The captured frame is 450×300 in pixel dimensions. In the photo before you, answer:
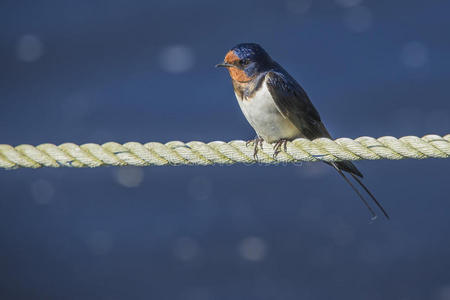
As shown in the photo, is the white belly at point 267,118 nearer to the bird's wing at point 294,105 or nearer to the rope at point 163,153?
the bird's wing at point 294,105

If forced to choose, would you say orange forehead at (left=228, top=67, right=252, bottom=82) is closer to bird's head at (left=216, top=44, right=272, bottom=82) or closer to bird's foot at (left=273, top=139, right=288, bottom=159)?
bird's head at (left=216, top=44, right=272, bottom=82)

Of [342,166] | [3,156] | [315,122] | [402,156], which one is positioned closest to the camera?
[402,156]

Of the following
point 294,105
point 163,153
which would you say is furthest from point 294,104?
point 163,153

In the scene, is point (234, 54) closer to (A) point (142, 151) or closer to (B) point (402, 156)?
(A) point (142, 151)

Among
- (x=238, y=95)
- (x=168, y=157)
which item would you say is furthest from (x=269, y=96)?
(x=168, y=157)

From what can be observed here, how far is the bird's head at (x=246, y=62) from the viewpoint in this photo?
4.67 ft

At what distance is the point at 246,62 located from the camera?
143 cm

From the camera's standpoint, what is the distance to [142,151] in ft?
3.64

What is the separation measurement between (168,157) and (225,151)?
0.11 metres

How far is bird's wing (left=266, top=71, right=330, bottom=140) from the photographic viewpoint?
138 cm

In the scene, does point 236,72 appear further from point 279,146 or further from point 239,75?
point 279,146

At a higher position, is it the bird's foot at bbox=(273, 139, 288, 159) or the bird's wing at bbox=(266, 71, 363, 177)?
the bird's wing at bbox=(266, 71, 363, 177)

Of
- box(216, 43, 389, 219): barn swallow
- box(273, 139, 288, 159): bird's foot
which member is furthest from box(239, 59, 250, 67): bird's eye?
box(273, 139, 288, 159): bird's foot

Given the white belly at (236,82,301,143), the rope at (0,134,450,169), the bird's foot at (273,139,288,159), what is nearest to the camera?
the rope at (0,134,450,169)
